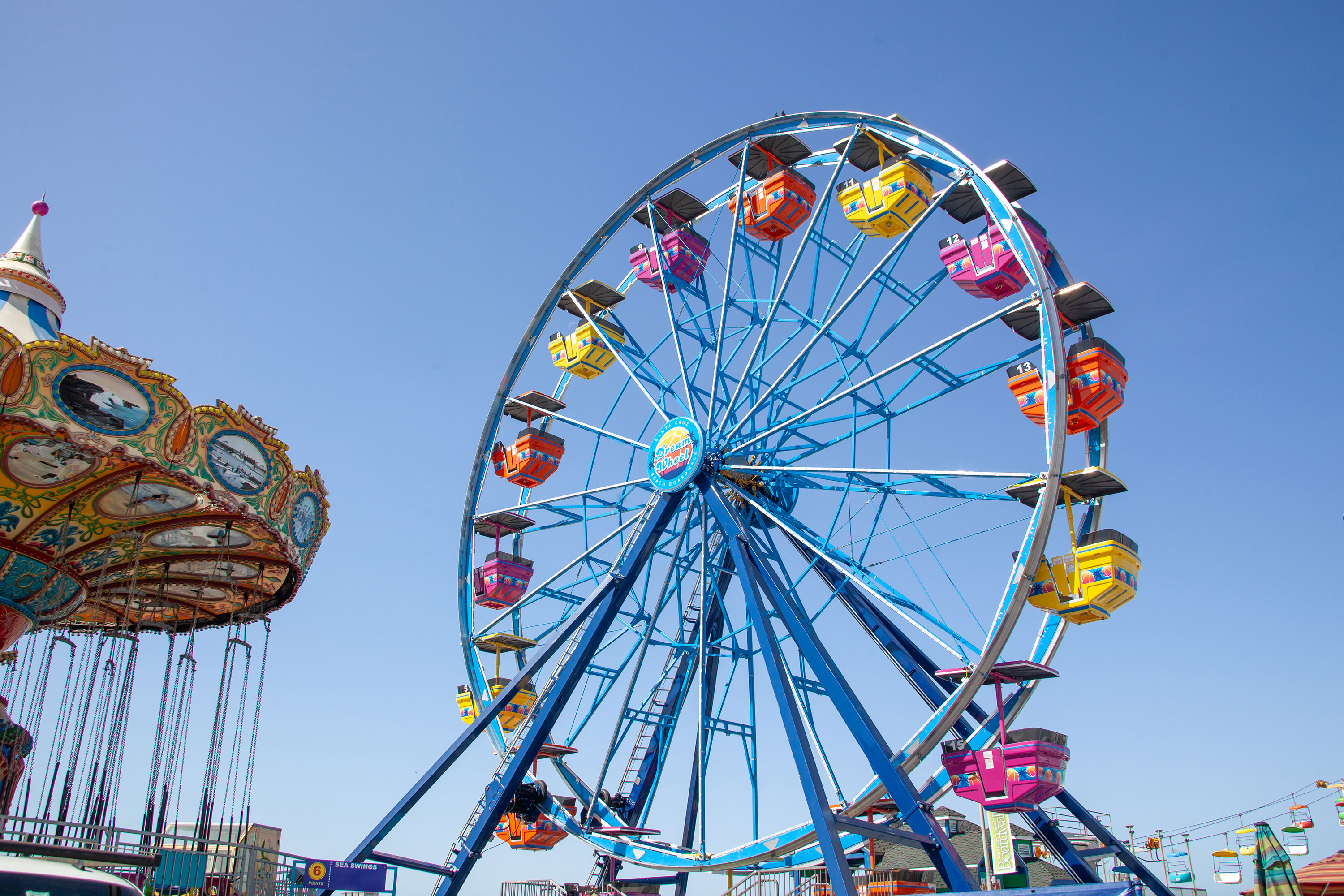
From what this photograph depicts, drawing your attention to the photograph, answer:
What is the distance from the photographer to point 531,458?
19094 mm

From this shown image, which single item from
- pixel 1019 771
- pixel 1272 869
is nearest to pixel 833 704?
pixel 1019 771

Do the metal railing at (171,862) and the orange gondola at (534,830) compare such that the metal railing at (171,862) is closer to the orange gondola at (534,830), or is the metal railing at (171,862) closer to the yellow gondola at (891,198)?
the orange gondola at (534,830)

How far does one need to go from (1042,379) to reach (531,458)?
29.6 ft

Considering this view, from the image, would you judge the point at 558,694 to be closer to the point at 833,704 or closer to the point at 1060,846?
the point at 833,704

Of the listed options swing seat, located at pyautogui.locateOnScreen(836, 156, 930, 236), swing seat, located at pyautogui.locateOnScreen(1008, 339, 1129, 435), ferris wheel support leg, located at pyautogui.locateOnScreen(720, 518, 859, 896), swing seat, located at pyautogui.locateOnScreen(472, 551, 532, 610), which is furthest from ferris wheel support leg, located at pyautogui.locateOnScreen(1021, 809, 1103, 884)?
swing seat, located at pyautogui.locateOnScreen(472, 551, 532, 610)

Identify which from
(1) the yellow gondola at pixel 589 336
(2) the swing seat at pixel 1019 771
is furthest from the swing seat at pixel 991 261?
(1) the yellow gondola at pixel 589 336

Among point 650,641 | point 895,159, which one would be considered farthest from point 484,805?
point 895,159

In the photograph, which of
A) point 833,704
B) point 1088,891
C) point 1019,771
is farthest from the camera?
point 833,704

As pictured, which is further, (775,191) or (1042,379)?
(775,191)

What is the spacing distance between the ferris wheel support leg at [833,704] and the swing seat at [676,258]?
4184 mm

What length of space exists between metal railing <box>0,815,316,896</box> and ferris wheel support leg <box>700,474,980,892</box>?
20.2 ft

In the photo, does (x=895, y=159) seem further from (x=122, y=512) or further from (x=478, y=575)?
(x=122, y=512)

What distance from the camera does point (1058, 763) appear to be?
11.7 metres

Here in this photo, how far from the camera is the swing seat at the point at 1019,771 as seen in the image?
452 inches
